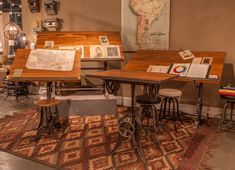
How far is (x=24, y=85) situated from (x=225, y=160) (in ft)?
18.5

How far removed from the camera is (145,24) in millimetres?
5246

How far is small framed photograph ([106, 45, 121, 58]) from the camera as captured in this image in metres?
4.92

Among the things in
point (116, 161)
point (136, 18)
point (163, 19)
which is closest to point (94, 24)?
point (136, 18)

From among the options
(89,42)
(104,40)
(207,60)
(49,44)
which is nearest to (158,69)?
(207,60)

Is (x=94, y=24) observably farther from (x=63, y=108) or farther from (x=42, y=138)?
(x=42, y=138)

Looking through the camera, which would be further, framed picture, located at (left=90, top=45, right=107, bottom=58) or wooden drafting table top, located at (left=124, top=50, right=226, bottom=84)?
framed picture, located at (left=90, top=45, right=107, bottom=58)

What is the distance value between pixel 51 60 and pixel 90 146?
1497 mm

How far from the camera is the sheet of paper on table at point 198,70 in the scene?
4018 millimetres

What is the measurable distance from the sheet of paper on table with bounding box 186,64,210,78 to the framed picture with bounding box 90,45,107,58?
1727 millimetres

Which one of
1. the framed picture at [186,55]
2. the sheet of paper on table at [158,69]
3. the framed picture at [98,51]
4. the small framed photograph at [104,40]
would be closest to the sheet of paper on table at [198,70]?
the framed picture at [186,55]

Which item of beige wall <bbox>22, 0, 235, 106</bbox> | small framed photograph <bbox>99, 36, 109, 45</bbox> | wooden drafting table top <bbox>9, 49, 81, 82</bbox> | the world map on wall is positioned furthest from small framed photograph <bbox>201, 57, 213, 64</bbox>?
wooden drafting table top <bbox>9, 49, 81, 82</bbox>

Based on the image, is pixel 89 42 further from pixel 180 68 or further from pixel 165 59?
pixel 180 68

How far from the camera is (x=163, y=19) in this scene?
5.05 m

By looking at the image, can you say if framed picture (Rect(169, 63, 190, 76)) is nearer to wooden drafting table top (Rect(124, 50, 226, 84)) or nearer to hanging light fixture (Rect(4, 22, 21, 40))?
wooden drafting table top (Rect(124, 50, 226, 84))
